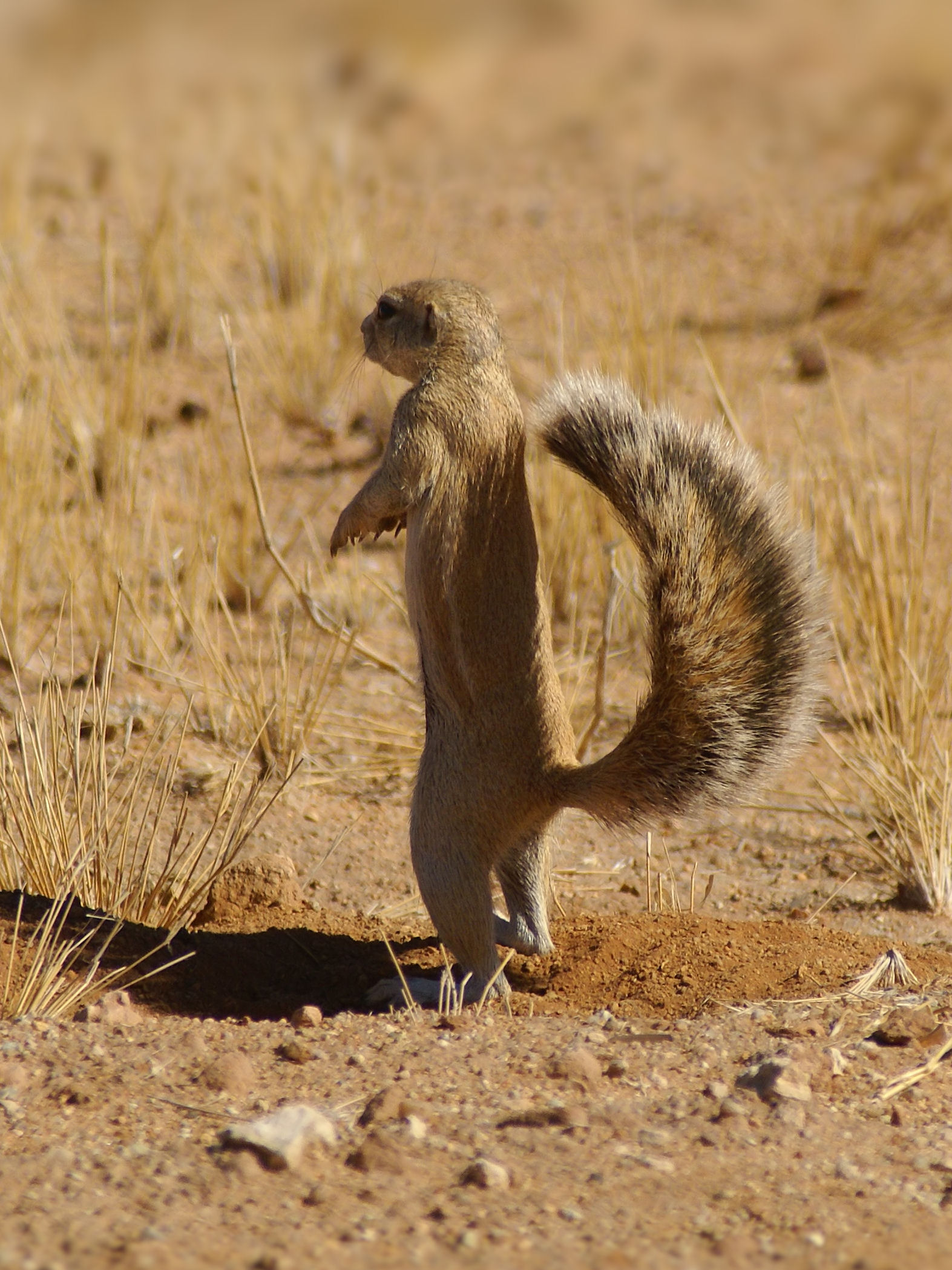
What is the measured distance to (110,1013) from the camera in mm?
3332

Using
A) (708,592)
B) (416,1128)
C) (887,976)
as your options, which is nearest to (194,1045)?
(416,1128)

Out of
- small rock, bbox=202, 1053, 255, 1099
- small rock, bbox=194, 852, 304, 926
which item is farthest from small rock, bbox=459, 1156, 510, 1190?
small rock, bbox=194, 852, 304, 926

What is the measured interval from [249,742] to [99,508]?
4.43 feet

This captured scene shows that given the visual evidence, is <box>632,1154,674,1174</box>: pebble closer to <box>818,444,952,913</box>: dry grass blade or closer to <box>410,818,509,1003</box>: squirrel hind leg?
<box>410,818,509,1003</box>: squirrel hind leg

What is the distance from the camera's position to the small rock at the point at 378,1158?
2.54 meters

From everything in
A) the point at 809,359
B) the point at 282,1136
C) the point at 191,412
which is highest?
the point at 809,359

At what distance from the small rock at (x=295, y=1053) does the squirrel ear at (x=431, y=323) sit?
196cm

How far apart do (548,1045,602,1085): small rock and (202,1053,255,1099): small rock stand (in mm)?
608

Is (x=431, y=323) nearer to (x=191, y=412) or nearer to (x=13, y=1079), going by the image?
(x=13, y=1079)

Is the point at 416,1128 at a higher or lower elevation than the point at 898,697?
lower

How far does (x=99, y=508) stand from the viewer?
6.26 m

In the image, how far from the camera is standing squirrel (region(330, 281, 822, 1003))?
3.62 meters

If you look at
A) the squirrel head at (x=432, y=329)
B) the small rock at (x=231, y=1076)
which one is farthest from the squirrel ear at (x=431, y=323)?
the small rock at (x=231, y=1076)

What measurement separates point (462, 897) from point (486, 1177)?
1.35 meters
